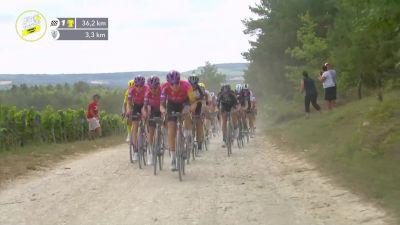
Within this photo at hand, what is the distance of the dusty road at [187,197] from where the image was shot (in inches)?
306

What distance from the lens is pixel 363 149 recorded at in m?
12.1

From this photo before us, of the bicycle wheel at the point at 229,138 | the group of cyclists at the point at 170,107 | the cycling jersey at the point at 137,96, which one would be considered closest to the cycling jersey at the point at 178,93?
the group of cyclists at the point at 170,107

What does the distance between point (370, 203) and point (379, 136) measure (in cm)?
475

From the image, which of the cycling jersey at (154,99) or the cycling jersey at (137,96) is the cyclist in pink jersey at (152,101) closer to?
the cycling jersey at (154,99)

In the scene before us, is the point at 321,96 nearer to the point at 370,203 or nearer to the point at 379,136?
the point at 379,136

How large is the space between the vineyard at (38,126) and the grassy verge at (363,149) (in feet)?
40.2

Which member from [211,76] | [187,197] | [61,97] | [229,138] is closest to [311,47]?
[229,138]

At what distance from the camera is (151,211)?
8195mm

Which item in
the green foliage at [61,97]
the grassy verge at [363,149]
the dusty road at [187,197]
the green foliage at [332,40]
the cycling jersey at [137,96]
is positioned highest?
the green foliage at [332,40]

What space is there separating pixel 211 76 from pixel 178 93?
544ft

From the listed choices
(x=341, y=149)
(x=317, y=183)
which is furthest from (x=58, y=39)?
(x=317, y=183)

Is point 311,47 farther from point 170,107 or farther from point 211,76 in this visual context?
point 211,76

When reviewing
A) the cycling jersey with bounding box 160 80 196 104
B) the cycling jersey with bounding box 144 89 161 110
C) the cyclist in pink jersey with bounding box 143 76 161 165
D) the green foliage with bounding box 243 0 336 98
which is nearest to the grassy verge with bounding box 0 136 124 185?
the cyclist in pink jersey with bounding box 143 76 161 165

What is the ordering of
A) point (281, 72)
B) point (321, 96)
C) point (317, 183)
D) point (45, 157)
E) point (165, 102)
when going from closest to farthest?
point (317, 183), point (165, 102), point (45, 157), point (321, 96), point (281, 72)
